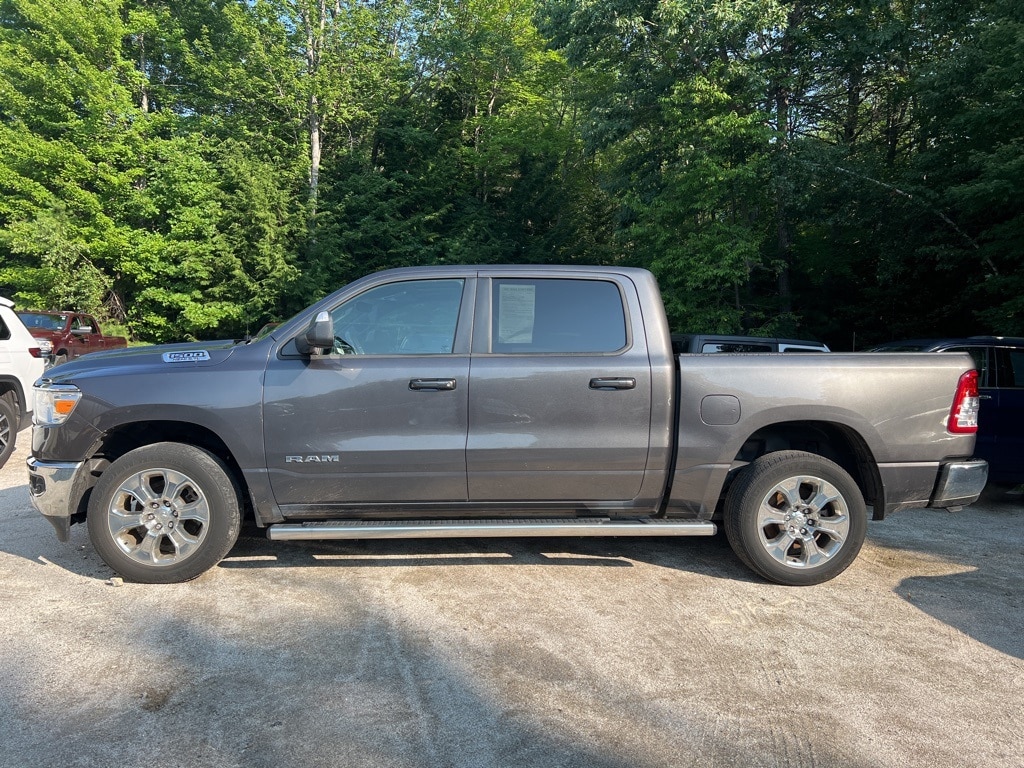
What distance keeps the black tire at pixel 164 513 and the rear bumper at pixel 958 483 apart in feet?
14.3

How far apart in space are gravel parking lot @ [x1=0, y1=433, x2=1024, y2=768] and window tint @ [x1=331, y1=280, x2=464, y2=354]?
1451 mm


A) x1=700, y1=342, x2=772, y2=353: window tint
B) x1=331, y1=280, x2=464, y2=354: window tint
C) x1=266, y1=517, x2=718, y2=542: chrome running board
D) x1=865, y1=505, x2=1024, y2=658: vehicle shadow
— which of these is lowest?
x1=865, y1=505, x2=1024, y2=658: vehicle shadow

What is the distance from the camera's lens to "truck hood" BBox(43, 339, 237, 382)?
3.99m

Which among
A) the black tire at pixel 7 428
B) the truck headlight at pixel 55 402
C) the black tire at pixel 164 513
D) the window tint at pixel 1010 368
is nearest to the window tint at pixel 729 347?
the window tint at pixel 1010 368

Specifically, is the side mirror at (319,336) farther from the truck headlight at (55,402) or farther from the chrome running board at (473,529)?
the truck headlight at (55,402)

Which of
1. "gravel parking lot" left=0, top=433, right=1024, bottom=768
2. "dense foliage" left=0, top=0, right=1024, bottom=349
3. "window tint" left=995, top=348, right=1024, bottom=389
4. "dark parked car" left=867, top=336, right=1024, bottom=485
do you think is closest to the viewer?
"gravel parking lot" left=0, top=433, right=1024, bottom=768

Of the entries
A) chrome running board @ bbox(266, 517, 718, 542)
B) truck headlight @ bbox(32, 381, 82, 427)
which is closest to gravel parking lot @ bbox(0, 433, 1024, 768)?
chrome running board @ bbox(266, 517, 718, 542)

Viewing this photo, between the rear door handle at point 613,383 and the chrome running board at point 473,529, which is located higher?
the rear door handle at point 613,383

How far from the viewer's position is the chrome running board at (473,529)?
12.8ft

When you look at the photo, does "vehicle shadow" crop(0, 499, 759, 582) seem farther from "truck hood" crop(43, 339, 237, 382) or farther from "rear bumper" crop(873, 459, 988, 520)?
"truck hood" crop(43, 339, 237, 382)

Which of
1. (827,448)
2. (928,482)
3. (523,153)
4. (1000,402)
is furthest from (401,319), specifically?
(523,153)

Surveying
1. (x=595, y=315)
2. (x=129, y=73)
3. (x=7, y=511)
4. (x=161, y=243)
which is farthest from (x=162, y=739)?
(x=129, y=73)

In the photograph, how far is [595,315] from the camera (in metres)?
4.25

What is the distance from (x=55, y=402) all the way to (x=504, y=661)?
10.0 ft
